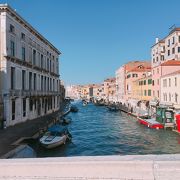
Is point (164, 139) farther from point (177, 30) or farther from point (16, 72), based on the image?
point (177, 30)

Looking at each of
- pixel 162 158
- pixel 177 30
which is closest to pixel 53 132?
pixel 162 158

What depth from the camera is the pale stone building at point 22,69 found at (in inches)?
1233

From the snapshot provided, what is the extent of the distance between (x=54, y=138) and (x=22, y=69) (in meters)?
13.4

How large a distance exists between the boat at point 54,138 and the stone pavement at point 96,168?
72.3 ft

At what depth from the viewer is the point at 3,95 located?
31.2 metres

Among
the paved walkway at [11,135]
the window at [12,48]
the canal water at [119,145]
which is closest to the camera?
the paved walkway at [11,135]

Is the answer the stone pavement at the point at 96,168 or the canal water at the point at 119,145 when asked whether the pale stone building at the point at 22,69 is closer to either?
the canal water at the point at 119,145

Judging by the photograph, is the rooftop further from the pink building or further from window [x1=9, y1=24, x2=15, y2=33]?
the pink building

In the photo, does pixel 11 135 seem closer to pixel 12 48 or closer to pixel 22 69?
pixel 12 48

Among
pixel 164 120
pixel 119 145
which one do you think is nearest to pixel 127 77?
pixel 164 120

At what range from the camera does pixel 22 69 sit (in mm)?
37688

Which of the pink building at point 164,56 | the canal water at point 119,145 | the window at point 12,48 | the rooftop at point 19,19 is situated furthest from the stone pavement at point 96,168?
the pink building at point 164,56

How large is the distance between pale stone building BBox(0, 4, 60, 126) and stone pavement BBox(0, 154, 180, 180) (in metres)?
27.8

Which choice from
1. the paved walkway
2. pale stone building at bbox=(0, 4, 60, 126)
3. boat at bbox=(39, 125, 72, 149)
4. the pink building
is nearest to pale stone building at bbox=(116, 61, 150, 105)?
the pink building
